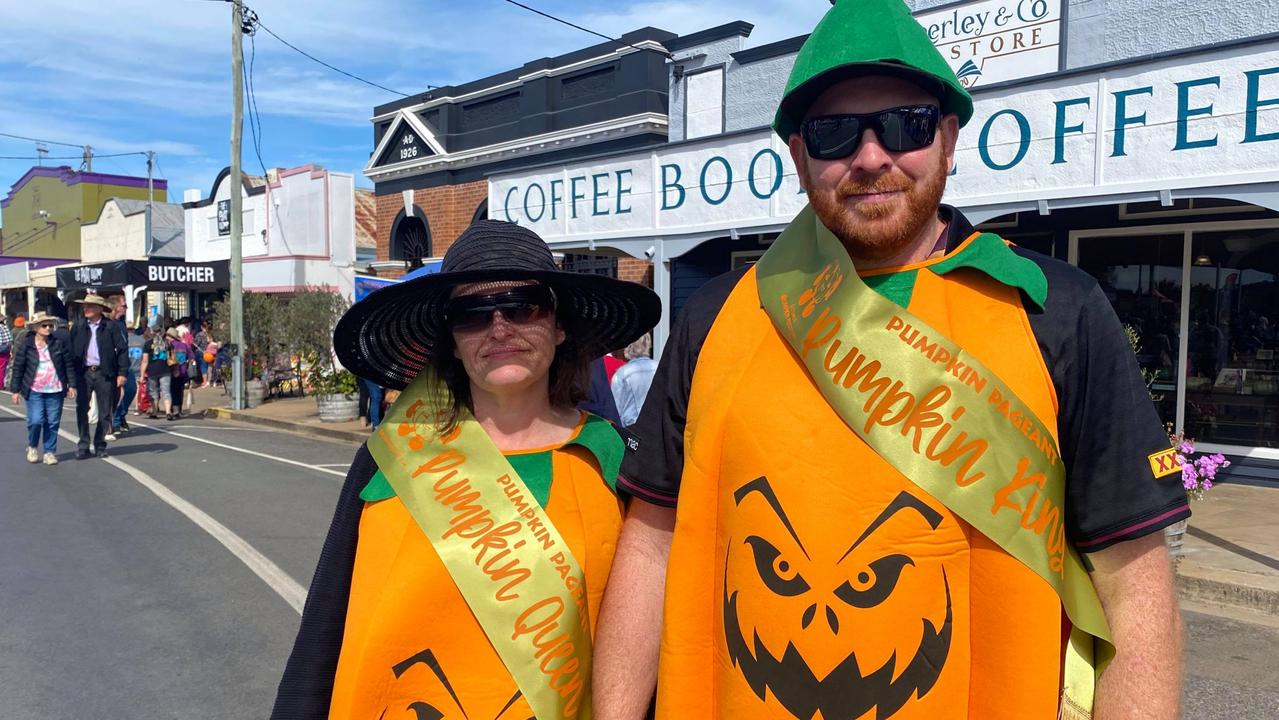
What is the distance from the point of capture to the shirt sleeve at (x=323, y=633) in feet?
5.80

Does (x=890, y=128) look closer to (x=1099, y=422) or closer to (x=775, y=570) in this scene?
(x=1099, y=422)

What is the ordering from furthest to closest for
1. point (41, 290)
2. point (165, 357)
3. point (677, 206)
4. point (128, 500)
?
point (41, 290), point (165, 357), point (677, 206), point (128, 500)

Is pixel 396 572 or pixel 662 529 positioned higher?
pixel 662 529

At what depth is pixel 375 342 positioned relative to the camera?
2.05 m

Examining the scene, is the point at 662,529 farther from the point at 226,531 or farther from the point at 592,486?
the point at 226,531

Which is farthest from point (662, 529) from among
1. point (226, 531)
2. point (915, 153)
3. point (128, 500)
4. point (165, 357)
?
point (165, 357)

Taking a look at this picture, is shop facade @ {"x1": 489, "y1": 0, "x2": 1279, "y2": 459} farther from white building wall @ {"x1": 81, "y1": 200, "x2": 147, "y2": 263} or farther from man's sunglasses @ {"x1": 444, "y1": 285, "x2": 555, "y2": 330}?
white building wall @ {"x1": 81, "y1": 200, "x2": 147, "y2": 263}

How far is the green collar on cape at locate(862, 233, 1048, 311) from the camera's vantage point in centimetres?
132

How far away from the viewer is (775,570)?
137 centimetres

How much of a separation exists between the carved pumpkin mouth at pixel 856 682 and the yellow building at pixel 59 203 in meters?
53.7

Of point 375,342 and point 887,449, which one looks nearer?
point 887,449

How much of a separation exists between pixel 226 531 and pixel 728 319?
634 cm

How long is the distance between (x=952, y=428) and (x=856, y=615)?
31 centimetres

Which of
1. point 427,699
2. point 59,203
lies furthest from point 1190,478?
point 59,203
